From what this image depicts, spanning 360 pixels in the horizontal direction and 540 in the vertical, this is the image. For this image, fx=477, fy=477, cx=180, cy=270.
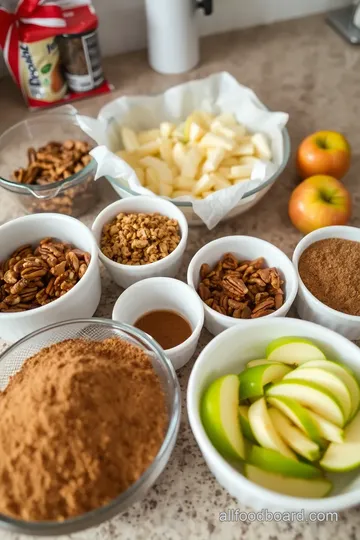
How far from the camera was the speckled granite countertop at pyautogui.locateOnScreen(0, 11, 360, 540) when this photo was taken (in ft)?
1.95

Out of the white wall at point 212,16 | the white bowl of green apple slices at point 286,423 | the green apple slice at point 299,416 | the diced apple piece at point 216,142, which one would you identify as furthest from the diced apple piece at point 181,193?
the white wall at point 212,16

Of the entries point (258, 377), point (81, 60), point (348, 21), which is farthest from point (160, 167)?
point (348, 21)

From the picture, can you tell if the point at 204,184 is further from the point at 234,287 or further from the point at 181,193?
the point at 234,287

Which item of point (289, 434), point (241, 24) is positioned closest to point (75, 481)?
point (289, 434)

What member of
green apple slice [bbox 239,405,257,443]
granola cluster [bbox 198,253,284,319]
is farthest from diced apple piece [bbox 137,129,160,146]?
green apple slice [bbox 239,405,257,443]

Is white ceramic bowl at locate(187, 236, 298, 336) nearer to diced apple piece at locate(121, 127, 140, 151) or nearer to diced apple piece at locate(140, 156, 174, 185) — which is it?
diced apple piece at locate(140, 156, 174, 185)

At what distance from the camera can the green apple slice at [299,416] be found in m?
0.57

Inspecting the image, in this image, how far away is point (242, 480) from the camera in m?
0.52

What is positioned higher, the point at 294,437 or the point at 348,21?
the point at 348,21

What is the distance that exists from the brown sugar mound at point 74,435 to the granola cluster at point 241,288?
0.65ft

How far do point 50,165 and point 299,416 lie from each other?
680 mm

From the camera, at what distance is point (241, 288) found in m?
0.76

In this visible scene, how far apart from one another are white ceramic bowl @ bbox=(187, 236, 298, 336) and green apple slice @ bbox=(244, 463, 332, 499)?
217mm

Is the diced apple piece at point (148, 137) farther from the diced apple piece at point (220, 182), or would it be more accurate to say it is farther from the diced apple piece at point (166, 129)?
the diced apple piece at point (220, 182)
